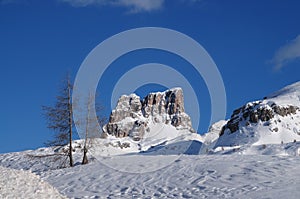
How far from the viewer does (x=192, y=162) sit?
75.2 ft

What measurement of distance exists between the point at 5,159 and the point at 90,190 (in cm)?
2160

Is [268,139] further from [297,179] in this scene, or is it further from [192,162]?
[297,179]

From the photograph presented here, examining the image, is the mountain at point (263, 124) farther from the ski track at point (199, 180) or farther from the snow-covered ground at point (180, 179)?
the ski track at point (199, 180)

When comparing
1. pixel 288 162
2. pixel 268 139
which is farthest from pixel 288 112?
pixel 288 162

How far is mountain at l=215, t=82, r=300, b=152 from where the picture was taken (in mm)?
56938

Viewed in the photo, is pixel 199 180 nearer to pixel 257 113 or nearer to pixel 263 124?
pixel 263 124

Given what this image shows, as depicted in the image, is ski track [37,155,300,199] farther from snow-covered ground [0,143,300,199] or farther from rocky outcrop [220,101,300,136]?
rocky outcrop [220,101,300,136]

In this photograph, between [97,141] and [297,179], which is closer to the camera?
[297,179]

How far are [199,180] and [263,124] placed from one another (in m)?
45.3

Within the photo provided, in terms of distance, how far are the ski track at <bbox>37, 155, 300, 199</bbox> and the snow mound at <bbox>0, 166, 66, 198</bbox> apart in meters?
3.58

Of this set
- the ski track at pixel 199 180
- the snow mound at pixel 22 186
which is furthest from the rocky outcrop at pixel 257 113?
the snow mound at pixel 22 186

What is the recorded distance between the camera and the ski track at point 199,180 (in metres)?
16.3

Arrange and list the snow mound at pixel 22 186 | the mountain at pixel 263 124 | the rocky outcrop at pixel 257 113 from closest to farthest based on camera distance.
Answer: the snow mound at pixel 22 186 → the mountain at pixel 263 124 → the rocky outcrop at pixel 257 113

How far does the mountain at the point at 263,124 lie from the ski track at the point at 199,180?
3352 centimetres
